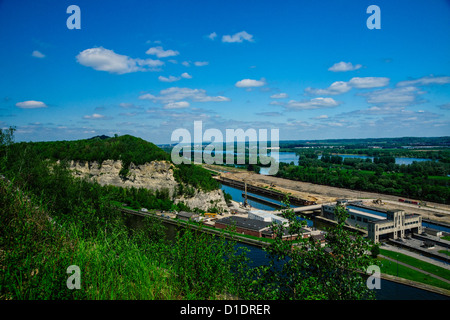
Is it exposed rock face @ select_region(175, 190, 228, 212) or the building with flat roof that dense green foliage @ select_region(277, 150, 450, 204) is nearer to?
the building with flat roof

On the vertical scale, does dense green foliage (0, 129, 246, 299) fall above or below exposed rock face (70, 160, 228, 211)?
above

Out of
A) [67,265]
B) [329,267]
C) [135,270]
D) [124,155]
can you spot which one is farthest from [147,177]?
[329,267]

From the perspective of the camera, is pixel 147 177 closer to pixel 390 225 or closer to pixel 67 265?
pixel 390 225

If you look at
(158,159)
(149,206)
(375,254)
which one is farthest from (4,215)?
(158,159)

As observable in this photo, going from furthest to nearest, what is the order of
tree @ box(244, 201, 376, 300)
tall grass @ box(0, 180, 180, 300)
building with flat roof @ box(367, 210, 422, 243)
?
building with flat roof @ box(367, 210, 422, 243) < tree @ box(244, 201, 376, 300) < tall grass @ box(0, 180, 180, 300)

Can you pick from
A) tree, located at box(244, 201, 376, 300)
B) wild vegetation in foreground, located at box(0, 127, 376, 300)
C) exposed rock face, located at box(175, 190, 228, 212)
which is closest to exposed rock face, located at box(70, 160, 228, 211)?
exposed rock face, located at box(175, 190, 228, 212)

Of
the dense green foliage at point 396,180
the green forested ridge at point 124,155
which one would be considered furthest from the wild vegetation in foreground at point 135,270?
the dense green foliage at point 396,180

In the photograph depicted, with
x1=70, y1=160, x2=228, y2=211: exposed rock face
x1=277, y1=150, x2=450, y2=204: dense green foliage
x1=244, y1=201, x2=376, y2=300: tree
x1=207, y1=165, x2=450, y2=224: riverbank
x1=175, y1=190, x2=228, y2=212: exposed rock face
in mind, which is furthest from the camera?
x1=277, y1=150, x2=450, y2=204: dense green foliage

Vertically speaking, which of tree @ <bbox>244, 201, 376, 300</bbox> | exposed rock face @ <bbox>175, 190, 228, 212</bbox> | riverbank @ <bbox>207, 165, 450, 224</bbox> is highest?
tree @ <bbox>244, 201, 376, 300</bbox>

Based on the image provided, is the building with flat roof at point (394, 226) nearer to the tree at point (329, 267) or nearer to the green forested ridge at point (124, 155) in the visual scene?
the green forested ridge at point (124, 155)
